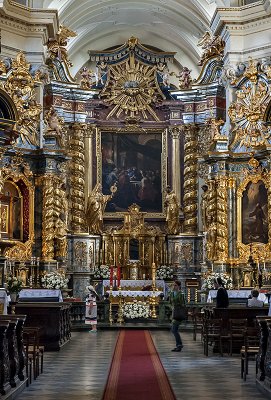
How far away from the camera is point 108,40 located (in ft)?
121

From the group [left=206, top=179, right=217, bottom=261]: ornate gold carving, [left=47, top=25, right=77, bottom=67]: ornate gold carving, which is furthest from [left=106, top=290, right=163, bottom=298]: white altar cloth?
[left=47, top=25, right=77, bottom=67]: ornate gold carving

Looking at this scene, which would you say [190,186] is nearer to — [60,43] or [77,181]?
[77,181]

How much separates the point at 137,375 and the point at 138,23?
24767mm

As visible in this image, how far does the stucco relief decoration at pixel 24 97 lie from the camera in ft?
88.7

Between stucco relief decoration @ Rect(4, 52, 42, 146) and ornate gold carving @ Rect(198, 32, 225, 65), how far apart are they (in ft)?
22.8

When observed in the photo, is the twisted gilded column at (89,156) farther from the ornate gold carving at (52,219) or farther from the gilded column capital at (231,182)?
the gilded column capital at (231,182)

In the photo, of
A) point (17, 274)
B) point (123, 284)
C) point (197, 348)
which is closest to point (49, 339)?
point (197, 348)

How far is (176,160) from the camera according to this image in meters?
34.3

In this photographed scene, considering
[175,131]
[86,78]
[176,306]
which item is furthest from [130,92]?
[176,306]

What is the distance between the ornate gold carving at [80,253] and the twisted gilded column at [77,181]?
59cm

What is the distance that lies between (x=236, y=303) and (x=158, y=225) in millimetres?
11149

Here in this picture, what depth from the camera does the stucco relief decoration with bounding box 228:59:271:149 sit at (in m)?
27.0

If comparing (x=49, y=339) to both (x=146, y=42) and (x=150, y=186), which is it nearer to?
(x=150, y=186)

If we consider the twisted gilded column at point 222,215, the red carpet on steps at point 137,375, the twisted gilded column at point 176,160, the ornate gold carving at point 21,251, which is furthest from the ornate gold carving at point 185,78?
the red carpet on steps at point 137,375
